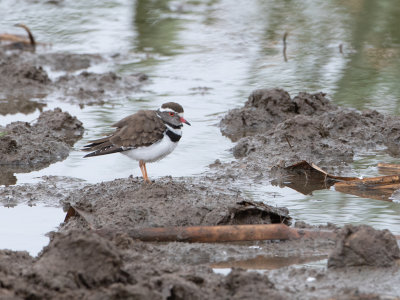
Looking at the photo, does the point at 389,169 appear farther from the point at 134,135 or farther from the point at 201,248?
the point at 201,248

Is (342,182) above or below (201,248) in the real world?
below

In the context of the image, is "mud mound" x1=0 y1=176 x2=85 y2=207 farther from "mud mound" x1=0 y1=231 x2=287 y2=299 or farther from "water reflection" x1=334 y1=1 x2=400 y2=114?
"water reflection" x1=334 y1=1 x2=400 y2=114

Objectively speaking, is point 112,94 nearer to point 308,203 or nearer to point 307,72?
point 307,72

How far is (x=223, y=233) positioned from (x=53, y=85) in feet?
22.6

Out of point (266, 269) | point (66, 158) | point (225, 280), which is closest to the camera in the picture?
point (225, 280)

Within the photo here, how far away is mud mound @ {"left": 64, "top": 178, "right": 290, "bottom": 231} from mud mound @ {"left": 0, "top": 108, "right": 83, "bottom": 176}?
1761 mm

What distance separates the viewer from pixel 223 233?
578 cm

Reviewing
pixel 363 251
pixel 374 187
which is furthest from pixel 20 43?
pixel 363 251

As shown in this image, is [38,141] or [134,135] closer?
[134,135]

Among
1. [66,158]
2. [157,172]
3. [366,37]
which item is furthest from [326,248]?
[366,37]

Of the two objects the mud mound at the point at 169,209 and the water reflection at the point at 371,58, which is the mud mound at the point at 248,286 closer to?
the mud mound at the point at 169,209

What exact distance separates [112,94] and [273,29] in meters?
4.61

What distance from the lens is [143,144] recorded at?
6.93 metres

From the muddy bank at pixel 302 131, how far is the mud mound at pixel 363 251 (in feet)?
9.16
